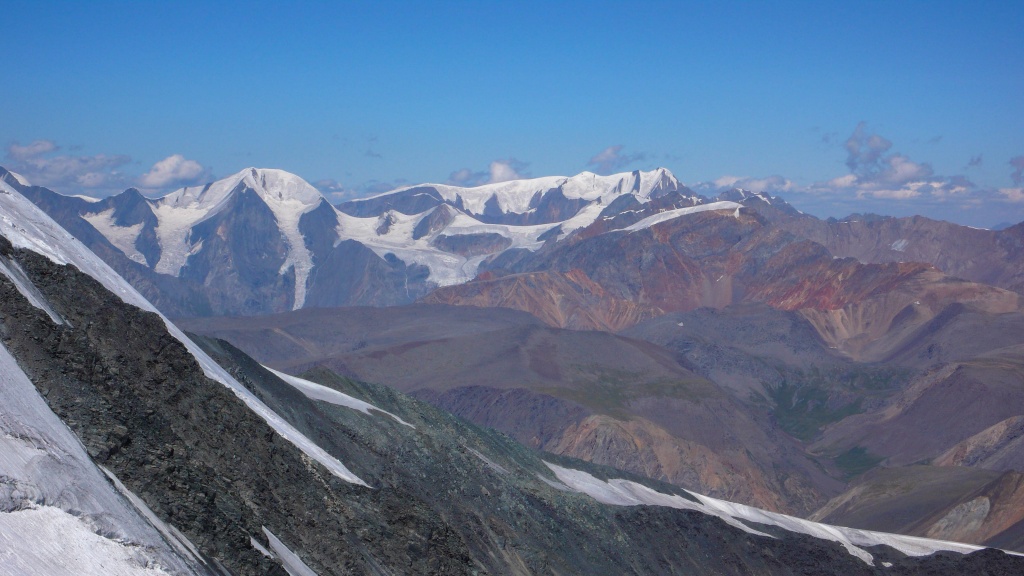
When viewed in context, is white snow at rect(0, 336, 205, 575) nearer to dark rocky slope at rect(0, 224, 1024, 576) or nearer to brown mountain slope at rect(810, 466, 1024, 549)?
dark rocky slope at rect(0, 224, 1024, 576)

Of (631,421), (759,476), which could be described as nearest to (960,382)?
(759,476)

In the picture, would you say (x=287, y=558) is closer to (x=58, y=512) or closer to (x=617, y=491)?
(x=58, y=512)

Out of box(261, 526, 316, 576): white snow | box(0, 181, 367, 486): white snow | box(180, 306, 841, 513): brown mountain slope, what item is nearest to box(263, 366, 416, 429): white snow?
box(0, 181, 367, 486): white snow

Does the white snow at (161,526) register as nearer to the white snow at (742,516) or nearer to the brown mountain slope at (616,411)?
the white snow at (742,516)

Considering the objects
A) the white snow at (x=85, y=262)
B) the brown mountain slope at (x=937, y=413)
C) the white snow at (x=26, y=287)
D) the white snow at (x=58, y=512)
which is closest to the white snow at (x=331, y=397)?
the white snow at (x=85, y=262)

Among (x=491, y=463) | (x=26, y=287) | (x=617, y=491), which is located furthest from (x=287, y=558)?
(x=617, y=491)
